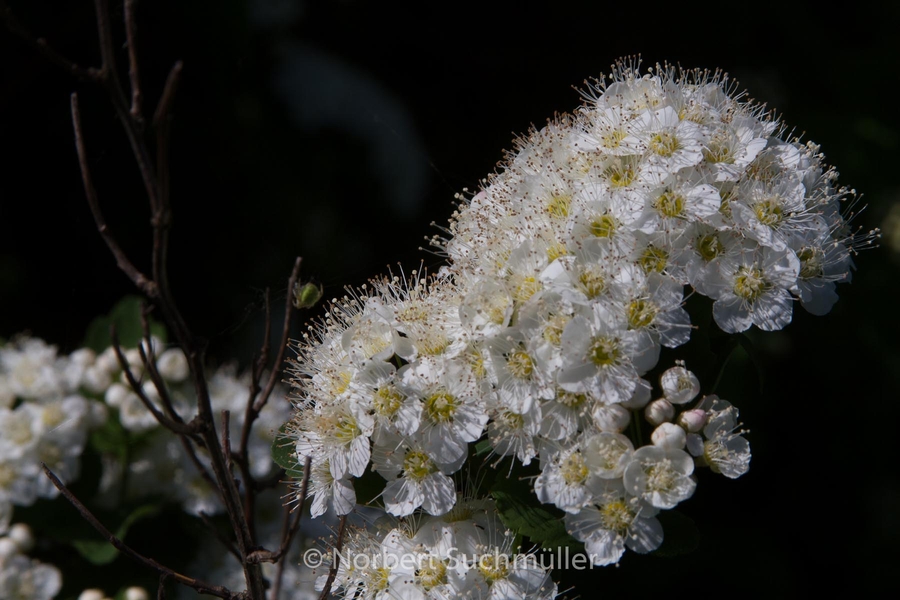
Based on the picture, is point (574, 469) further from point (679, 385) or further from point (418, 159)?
point (418, 159)

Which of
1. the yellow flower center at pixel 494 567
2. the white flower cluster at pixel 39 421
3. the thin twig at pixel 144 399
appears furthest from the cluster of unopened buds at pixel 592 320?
the white flower cluster at pixel 39 421

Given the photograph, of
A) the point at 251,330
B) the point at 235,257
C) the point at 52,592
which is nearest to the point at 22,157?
the point at 235,257

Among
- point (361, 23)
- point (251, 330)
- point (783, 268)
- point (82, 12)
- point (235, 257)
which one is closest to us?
point (783, 268)

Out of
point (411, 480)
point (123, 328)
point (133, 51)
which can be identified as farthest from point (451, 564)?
point (123, 328)

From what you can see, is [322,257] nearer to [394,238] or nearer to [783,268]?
[394,238]

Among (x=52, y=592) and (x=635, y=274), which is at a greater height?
(x=635, y=274)

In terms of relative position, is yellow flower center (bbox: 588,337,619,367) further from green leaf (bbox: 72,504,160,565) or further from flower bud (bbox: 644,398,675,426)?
green leaf (bbox: 72,504,160,565)

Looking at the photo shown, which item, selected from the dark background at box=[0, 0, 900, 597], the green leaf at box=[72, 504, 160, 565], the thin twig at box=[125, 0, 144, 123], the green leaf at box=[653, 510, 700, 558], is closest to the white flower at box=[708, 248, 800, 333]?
the green leaf at box=[653, 510, 700, 558]
